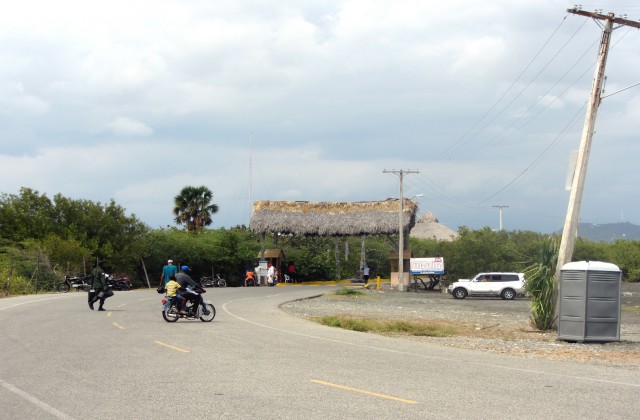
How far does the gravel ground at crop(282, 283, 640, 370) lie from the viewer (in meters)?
17.1

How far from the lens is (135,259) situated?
56906mm

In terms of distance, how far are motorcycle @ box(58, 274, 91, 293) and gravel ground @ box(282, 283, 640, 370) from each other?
48.6 ft

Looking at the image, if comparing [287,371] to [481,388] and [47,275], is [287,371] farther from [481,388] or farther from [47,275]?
[47,275]

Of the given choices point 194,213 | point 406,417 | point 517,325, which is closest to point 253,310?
point 517,325

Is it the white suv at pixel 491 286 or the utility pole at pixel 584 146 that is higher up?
the utility pole at pixel 584 146

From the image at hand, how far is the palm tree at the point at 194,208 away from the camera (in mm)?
70438

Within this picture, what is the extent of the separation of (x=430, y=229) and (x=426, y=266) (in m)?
65.5

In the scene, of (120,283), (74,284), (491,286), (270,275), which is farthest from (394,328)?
(270,275)

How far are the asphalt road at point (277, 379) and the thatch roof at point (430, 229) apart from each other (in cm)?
9512

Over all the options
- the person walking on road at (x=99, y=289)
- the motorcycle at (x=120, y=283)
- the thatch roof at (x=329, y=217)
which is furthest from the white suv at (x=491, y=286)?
the person walking on road at (x=99, y=289)

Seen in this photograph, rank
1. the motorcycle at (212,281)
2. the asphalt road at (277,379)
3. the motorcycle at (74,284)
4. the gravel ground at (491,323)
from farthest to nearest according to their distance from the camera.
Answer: the motorcycle at (212,281), the motorcycle at (74,284), the gravel ground at (491,323), the asphalt road at (277,379)

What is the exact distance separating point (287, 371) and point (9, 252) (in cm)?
3681

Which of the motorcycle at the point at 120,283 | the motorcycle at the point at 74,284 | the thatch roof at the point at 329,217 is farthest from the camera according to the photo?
the thatch roof at the point at 329,217

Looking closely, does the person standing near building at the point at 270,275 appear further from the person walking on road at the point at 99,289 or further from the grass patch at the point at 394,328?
the grass patch at the point at 394,328
